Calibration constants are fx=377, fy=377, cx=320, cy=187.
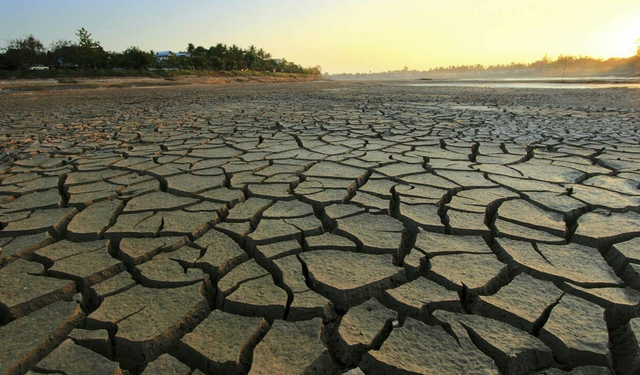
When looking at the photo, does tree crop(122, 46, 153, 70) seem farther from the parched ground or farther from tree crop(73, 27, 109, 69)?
the parched ground

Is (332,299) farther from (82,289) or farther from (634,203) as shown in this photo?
(634,203)

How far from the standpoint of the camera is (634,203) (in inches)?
79.9

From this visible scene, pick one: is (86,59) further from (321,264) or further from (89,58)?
(321,264)

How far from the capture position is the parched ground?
102 cm

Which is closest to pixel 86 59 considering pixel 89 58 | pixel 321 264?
pixel 89 58

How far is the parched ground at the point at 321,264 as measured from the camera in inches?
40.1

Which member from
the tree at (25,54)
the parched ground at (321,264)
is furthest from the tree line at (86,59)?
the parched ground at (321,264)

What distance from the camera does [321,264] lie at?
1439 millimetres

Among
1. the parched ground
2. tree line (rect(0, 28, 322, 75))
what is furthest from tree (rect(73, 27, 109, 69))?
the parched ground

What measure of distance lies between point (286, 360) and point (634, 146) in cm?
400

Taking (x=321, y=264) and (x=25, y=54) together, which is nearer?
(x=321, y=264)

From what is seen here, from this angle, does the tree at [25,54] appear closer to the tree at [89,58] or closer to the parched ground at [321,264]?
the tree at [89,58]

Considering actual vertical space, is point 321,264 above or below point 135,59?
→ below

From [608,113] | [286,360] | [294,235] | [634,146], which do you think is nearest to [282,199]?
[294,235]
